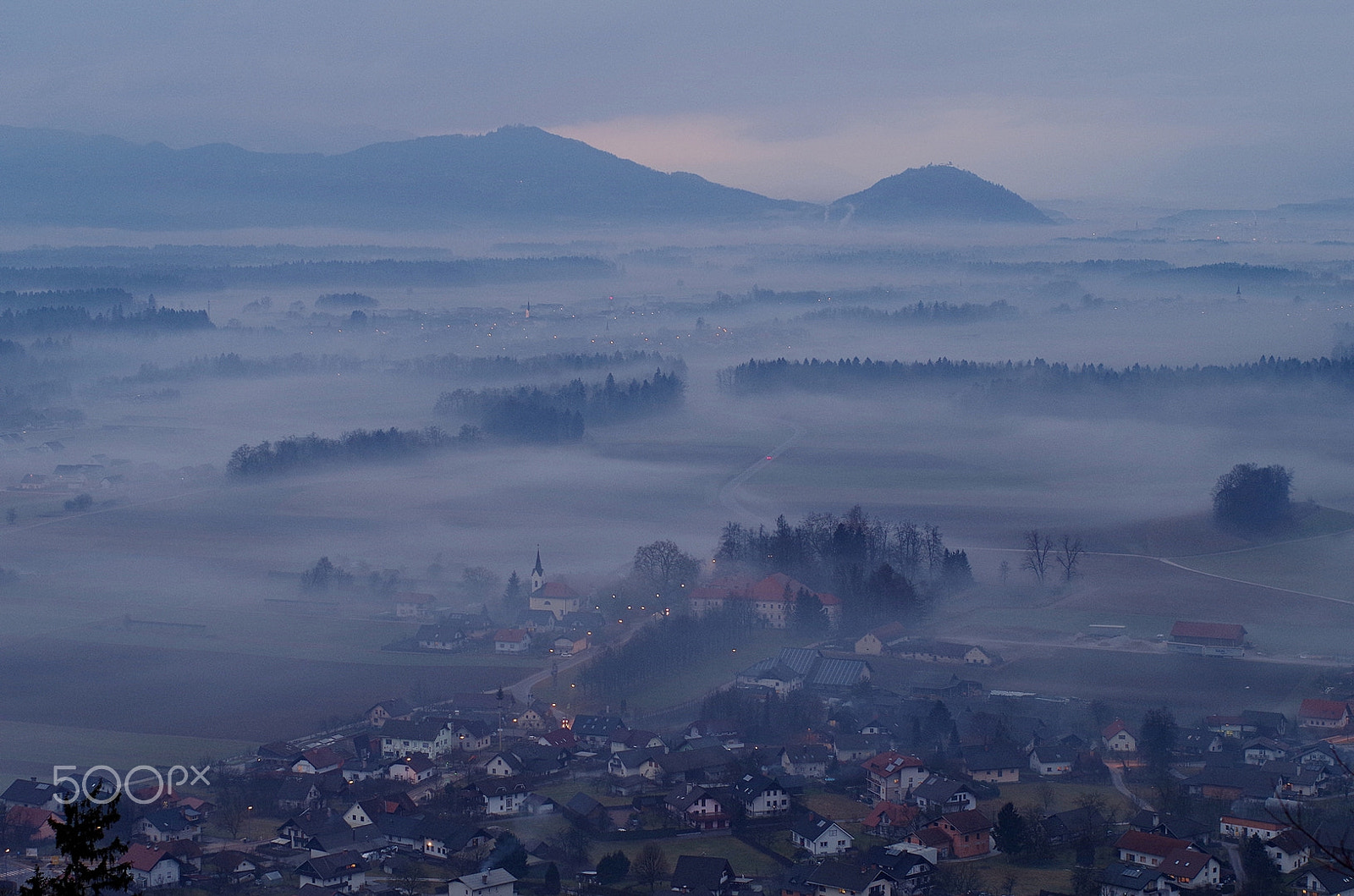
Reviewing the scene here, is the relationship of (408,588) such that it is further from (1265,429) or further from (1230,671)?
(1265,429)

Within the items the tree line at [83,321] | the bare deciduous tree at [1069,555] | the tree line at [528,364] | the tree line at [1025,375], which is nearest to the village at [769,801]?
the bare deciduous tree at [1069,555]

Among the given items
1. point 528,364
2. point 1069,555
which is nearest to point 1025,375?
point 528,364

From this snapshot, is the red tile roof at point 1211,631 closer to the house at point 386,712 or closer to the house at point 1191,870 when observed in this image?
the house at point 1191,870

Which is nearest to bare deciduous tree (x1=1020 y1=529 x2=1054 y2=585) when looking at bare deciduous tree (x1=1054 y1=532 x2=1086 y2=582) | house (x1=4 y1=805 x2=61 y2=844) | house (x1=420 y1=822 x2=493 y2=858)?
bare deciduous tree (x1=1054 y1=532 x2=1086 y2=582)

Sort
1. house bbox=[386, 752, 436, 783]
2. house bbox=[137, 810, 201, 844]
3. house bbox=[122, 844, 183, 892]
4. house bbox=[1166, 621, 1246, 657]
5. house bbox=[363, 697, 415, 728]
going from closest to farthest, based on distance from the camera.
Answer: house bbox=[122, 844, 183, 892] < house bbox=[137, 810, 201, 844] < house bbox=[386, 752, 436, 783] < house bbox=[363, 697, 415, 728] < house bbox=[1166, 621, 1246, 657]

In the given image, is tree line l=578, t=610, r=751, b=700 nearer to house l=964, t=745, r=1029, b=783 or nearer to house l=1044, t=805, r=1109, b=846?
house l=964, t=745, r=1029, b=783

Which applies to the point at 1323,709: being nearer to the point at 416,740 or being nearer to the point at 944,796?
the point at 944,796
